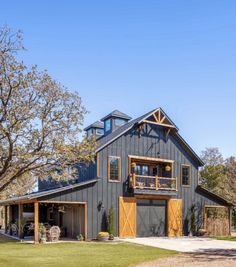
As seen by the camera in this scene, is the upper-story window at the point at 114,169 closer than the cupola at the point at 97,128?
Yes

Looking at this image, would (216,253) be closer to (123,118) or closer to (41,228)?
(41,228)

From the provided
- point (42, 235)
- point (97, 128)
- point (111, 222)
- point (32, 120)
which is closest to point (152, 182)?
point (111, 222)

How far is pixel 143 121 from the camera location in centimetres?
2736

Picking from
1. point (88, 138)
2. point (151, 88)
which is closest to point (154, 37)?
point (151, 88)

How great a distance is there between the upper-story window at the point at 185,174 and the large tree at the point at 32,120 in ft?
54.7

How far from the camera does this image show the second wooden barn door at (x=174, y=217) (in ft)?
92.1

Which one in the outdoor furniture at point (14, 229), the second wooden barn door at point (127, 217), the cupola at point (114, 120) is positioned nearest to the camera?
the second wooden barn door at point (127, 217)

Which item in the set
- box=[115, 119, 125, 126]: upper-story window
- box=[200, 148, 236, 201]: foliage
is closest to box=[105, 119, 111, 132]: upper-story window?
box=[115, 119, 125, 126]: upper-story window

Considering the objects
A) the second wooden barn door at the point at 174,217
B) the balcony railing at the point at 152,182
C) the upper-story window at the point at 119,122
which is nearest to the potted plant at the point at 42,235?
the balcony railing at the point at 152,182

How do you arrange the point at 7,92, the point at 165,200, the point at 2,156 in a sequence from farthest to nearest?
1. the point at 165,200
2. the point at 2,156
3. the point at 7,92

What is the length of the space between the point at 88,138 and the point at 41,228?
387 inches

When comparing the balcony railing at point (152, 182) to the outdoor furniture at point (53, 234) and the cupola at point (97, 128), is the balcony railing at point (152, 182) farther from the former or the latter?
the cupola at point (97, 128)

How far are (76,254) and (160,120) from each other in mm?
14053

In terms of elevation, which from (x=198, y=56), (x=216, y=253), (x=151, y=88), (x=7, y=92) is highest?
(x=198, y=56)
